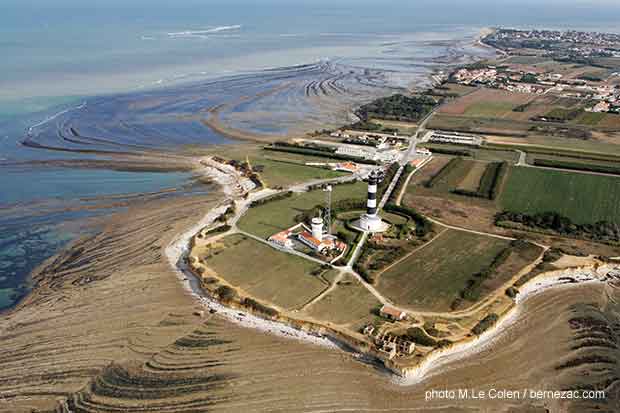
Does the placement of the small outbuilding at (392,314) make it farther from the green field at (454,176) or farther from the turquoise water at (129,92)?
the turquoise water at (129,92)

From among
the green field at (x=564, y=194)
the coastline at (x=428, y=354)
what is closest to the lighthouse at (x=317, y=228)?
the coastline at (x=428, y=354)

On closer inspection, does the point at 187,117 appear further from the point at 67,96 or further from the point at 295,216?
the point at 295,216

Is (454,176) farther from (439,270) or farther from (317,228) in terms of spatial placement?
(317,228)

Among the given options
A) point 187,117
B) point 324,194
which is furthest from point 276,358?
point 187,117

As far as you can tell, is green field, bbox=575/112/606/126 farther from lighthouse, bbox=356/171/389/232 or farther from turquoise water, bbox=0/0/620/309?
lighthouse, bbox=356/171/389/232

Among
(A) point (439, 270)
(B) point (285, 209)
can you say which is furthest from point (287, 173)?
(A) point (439, 270)

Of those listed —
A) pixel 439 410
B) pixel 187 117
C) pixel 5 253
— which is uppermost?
pixel 187 117

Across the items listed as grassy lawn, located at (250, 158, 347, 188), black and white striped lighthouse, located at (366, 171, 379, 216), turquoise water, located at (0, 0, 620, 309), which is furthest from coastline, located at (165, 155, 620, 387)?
grassy lawn, located at (250, 158, 347, 188)
